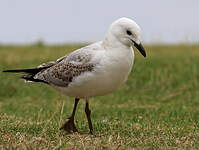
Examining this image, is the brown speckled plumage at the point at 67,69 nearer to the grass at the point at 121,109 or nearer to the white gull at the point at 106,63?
the white gull at the point at 106,63

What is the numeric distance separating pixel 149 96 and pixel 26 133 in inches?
283

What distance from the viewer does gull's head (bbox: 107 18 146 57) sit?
18.7ft

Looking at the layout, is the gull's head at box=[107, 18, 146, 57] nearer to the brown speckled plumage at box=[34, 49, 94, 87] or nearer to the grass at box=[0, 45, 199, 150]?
the brown speckled plumage at box=[34, 49, 94, 87]

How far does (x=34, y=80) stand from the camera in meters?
6.83

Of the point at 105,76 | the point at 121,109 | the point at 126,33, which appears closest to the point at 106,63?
the point at 105,76

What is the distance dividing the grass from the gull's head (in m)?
1.29

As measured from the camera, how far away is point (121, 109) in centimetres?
998

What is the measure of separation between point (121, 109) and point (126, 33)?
442 centimetres

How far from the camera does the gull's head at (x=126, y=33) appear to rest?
571 centimetres

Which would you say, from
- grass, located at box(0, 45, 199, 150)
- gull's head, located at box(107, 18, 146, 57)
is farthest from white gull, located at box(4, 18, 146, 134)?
grass, located at box(0, 45, 199, 150)

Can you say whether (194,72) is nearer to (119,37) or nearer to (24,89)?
(24,89)

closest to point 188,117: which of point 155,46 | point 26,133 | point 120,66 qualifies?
point 120,66

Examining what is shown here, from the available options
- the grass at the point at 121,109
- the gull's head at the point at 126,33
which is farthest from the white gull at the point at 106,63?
the grass at the point at 121,109

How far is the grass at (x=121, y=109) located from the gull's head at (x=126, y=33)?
50.7 inches
